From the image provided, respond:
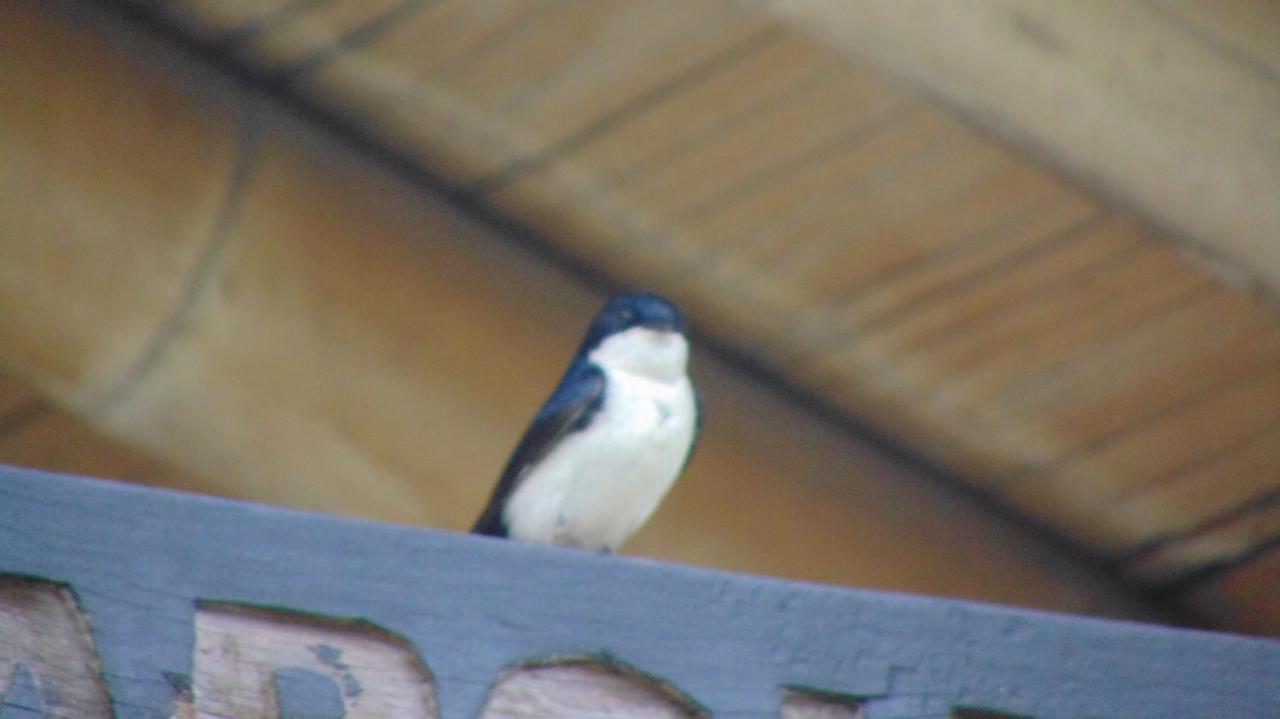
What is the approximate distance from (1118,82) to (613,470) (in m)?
0.80

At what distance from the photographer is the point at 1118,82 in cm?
288

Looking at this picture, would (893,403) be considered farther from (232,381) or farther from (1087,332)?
(232,381)

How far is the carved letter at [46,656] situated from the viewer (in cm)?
213

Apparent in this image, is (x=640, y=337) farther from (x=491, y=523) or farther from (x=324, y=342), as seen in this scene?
(x=324, y=342)

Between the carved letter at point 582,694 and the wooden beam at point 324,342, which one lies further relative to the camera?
the wooden beam at point 324,342

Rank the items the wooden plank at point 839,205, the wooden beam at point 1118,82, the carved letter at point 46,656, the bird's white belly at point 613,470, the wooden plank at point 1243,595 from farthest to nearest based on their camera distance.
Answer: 1. the wooden plank at point 1243,595
2. the bird's white belly at point 613,470
3. the wooden plank at point 839,205
4. the wooden beam at point 1118,82
5. the carved letter at point 46,656

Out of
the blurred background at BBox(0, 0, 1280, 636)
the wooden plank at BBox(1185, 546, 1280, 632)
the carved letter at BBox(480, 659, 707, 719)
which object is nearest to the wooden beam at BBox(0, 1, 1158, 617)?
the blurred background at BBox(0, 0, 1280, 636)

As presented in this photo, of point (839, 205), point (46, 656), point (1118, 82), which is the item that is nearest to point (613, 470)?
point (839, 205)

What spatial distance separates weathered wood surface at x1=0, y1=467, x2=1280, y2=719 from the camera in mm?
2174

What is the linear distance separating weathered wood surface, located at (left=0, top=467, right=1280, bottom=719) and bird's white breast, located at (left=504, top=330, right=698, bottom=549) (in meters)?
0.85

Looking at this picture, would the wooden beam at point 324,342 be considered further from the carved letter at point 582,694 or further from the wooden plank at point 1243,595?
the carved letter at point 582,694

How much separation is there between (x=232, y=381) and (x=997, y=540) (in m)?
1.10

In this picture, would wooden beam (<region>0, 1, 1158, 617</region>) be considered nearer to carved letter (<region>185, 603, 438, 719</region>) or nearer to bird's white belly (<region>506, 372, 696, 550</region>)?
bird's white belly (<region>506, 372, 696, 550</region>)

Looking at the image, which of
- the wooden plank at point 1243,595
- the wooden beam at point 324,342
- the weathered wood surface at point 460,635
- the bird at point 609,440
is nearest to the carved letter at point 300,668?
the weathered wood surface at point 460,635
